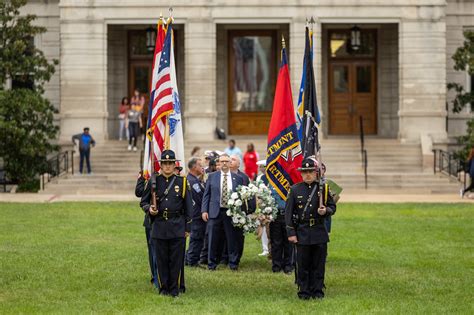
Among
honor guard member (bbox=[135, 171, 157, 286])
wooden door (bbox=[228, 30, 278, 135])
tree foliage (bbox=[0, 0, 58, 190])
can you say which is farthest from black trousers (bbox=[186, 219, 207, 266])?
wooden door (bbox=[228, 30, 278, 135])

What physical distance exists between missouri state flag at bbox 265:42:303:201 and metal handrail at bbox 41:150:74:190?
63.3ft

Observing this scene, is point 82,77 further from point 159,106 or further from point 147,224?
point 147,224

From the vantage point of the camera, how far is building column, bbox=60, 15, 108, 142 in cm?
4103

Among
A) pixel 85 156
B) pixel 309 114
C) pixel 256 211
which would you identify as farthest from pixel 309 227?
pixel 85 156

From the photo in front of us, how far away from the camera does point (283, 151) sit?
19859 mm

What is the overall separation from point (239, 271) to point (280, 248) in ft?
2.47

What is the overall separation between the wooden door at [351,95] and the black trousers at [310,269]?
2827 cm

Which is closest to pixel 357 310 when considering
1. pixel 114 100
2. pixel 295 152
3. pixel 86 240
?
pixel 295 152

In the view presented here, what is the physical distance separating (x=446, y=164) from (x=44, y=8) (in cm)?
1521

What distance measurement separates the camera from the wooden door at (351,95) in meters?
44.9

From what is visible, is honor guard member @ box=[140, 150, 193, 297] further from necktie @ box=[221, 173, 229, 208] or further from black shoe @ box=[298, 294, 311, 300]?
necktie @ box=[221, 173, 229, 208]

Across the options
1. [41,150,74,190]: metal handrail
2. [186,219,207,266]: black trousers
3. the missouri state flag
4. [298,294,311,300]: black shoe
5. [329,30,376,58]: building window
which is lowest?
[298,294,311,300]: black shoe

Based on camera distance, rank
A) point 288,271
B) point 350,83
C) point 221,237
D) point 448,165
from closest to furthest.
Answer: point 288,271, point 221,237, point 448,165, point 350,83

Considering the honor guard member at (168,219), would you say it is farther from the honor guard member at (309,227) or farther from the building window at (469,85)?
the building window at (469,85)
